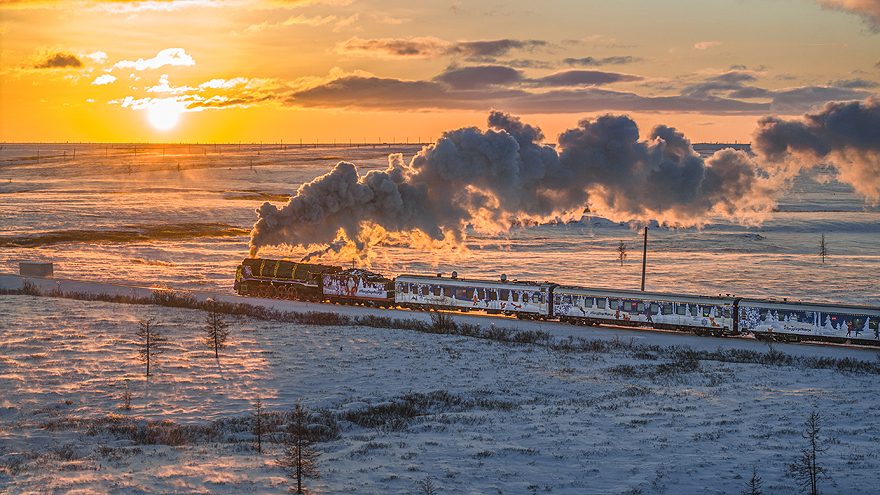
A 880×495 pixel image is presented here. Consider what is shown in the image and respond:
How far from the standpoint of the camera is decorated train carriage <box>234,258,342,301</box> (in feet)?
192

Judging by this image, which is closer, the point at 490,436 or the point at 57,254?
the point at 490,436

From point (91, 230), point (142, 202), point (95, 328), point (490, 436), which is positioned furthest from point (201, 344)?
point (142, 202)

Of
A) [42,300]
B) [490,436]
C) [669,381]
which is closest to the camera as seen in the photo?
[490,436]

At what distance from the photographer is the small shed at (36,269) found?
230 ft

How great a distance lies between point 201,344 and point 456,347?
15743 millimetres

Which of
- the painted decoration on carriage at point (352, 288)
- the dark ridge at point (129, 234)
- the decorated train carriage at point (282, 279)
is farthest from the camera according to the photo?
the dark ridge at point (129, 234)

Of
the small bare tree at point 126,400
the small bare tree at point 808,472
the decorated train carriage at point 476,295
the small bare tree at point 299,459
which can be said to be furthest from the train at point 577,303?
the small bare tree at point 299,459

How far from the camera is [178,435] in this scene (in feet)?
87.8

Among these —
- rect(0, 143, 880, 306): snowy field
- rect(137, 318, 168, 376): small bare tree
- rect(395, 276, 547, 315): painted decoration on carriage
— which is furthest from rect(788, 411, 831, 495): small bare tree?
rect(0, 143, 880, 306): snowy field

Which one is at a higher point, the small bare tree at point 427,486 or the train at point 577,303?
the train at point 577,303

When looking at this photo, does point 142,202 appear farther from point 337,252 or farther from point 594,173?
point 594,173

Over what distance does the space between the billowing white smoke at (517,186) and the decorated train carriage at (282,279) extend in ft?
8.97

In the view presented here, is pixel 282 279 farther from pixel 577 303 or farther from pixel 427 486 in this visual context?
pixel 427 486

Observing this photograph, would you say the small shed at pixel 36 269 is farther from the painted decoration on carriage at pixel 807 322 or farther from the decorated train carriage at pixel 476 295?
the painted decoration on carriage at pixel 807 322
